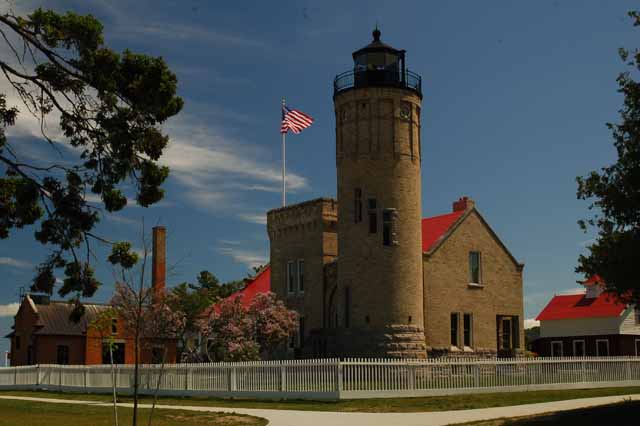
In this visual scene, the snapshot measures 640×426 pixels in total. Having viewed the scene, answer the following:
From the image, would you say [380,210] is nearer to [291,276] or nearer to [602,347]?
[291,276]

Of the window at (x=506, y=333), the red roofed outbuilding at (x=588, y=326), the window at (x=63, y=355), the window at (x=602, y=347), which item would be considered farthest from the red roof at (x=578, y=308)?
the window at (x=63, y=355)

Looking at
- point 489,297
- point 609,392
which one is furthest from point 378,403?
point 489,297

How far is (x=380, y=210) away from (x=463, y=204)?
9497mm

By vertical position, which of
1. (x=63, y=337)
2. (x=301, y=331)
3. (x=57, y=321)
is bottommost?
(x=63, y=337)

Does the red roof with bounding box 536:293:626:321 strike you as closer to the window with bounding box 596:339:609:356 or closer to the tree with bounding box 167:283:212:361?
the window with bounding box 596:339:609:356

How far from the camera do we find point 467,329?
1690 inches

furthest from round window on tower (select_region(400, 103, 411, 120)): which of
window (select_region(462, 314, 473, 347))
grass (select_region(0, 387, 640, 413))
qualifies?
grass (select_region(0, 387, 640, 413))

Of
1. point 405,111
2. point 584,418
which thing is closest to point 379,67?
point 405,111

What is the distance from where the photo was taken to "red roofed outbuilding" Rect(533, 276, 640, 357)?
5103cm

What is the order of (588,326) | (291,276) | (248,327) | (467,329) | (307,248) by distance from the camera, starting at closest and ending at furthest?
(248,327) < (467,329) < (307,248) < (291,276) < (588,326)

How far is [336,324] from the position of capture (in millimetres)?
42031

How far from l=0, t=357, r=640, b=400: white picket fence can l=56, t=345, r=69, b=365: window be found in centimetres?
1993

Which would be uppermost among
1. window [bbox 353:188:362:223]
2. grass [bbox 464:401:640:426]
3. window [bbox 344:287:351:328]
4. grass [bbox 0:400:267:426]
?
window [bbox 353:188:362:223]

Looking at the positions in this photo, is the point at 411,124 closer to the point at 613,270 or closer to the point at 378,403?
the point at 378,403
